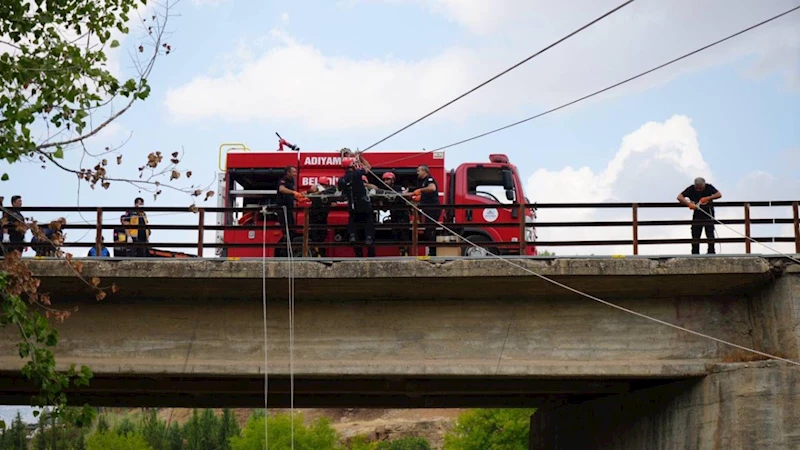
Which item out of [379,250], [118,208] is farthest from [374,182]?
[118,208]

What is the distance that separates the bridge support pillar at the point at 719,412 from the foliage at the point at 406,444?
5927 centimetres

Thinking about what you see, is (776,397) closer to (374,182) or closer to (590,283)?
(590,283)

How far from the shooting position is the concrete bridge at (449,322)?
15.4m

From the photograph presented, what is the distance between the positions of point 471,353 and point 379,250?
485 centimetres

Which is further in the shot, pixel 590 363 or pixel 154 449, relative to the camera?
pixel 154 449

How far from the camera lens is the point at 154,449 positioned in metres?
76.9

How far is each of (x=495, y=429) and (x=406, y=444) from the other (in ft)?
53.2

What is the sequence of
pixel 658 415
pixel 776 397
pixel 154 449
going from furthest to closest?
pixel 154 449 → pixel 658 415 → pixel 776 397

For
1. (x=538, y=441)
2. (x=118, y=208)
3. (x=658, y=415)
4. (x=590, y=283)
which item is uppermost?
(x=118, y=208)

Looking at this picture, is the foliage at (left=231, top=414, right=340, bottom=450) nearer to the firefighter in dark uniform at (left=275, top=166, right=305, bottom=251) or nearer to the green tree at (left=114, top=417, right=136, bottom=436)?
the green tree at (left=114, top=417, right=136, bottom=436)

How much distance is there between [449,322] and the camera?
53.7 feet

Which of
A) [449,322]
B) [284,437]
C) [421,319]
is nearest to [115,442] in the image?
[284,437]

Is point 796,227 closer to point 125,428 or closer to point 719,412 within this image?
point 719,412

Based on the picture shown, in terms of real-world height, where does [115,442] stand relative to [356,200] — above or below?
below
